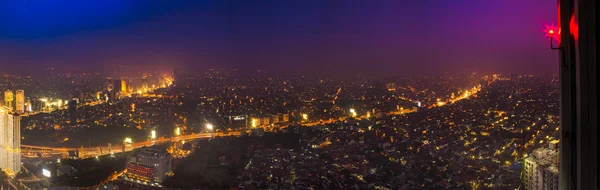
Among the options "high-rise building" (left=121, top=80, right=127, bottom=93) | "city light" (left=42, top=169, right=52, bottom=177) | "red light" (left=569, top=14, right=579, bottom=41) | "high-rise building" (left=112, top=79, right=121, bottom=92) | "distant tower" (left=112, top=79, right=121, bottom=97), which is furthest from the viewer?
"high-rise building" (left=121, top=80, right=127, bottom=93)

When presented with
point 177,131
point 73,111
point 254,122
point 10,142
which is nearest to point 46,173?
point 10,142

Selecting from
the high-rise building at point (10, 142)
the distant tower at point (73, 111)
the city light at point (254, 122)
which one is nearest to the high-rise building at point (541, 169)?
the high-rise building at point (10, 142)

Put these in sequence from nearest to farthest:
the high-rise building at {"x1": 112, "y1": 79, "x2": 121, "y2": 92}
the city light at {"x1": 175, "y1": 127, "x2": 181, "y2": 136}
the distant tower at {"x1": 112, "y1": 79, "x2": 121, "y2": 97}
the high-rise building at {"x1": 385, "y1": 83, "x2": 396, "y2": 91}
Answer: the city light at {"x1": 175, "y1": 127, "x2": 181, "y2": 136} → the high-rise building at {"x1": 385, "y1": 83, "x2": 396, "y2": 91} → the distant tower at {"x1": 112, "y1": 79, "x2": 121, "y2": 97} → the high-rise building at {"x1": 112, "y1": 79, "x2": 121, "y2": 92}

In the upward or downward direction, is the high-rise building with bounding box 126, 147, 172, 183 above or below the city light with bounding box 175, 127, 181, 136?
below

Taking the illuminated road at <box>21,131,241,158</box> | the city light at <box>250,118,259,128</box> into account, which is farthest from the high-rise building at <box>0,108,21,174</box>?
the city light at <box>250,118,259,128</box>

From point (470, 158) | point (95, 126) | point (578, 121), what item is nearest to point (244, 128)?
point (95, 126)

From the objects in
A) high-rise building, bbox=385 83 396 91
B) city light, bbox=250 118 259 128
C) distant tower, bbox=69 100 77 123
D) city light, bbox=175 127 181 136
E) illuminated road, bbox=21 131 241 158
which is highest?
high-rise building, bbox=385 83 396 91

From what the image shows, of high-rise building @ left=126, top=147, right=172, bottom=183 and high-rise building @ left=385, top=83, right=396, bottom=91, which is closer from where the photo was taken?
high-rise building @ left=126, top=147, right=172, bottom=183

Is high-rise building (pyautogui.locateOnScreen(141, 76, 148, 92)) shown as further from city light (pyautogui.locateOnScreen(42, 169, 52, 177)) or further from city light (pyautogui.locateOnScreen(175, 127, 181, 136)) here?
city light (pyautogui.locateOnScreen(42, 169, 52, 177))
